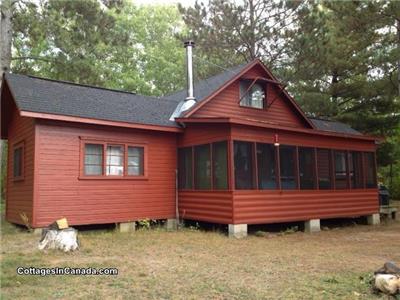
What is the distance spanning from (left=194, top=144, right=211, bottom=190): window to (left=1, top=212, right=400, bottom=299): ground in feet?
4.73

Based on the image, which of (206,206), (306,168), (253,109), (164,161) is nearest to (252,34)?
(253,109)

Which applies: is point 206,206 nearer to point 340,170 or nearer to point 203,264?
point 203,264

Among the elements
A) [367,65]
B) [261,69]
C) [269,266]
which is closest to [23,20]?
[261,69]

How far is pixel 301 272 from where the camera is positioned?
20.6 feet

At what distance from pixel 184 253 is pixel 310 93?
15324 mm

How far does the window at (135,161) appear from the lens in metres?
11.4

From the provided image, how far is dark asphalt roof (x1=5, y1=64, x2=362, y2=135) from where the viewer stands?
999 centimetres

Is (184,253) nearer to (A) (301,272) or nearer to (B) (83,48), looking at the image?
(A) (301,272)

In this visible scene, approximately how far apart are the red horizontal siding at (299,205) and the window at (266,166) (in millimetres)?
293

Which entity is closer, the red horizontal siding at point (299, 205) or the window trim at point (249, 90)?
the red horizontal siding at point (299, 205)

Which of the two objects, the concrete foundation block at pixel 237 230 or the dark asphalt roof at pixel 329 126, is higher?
the dark asphalt roof at pixel 329 126

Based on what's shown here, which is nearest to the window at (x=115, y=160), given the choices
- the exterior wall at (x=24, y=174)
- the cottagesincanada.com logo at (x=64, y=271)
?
the exterior wall at (x=24, y=174)

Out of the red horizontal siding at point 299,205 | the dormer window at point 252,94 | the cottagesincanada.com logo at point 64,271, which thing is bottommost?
the cottagesincanada.com logo at point 64,271

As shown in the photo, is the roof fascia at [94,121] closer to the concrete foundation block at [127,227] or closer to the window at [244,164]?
the window at [244,164]
